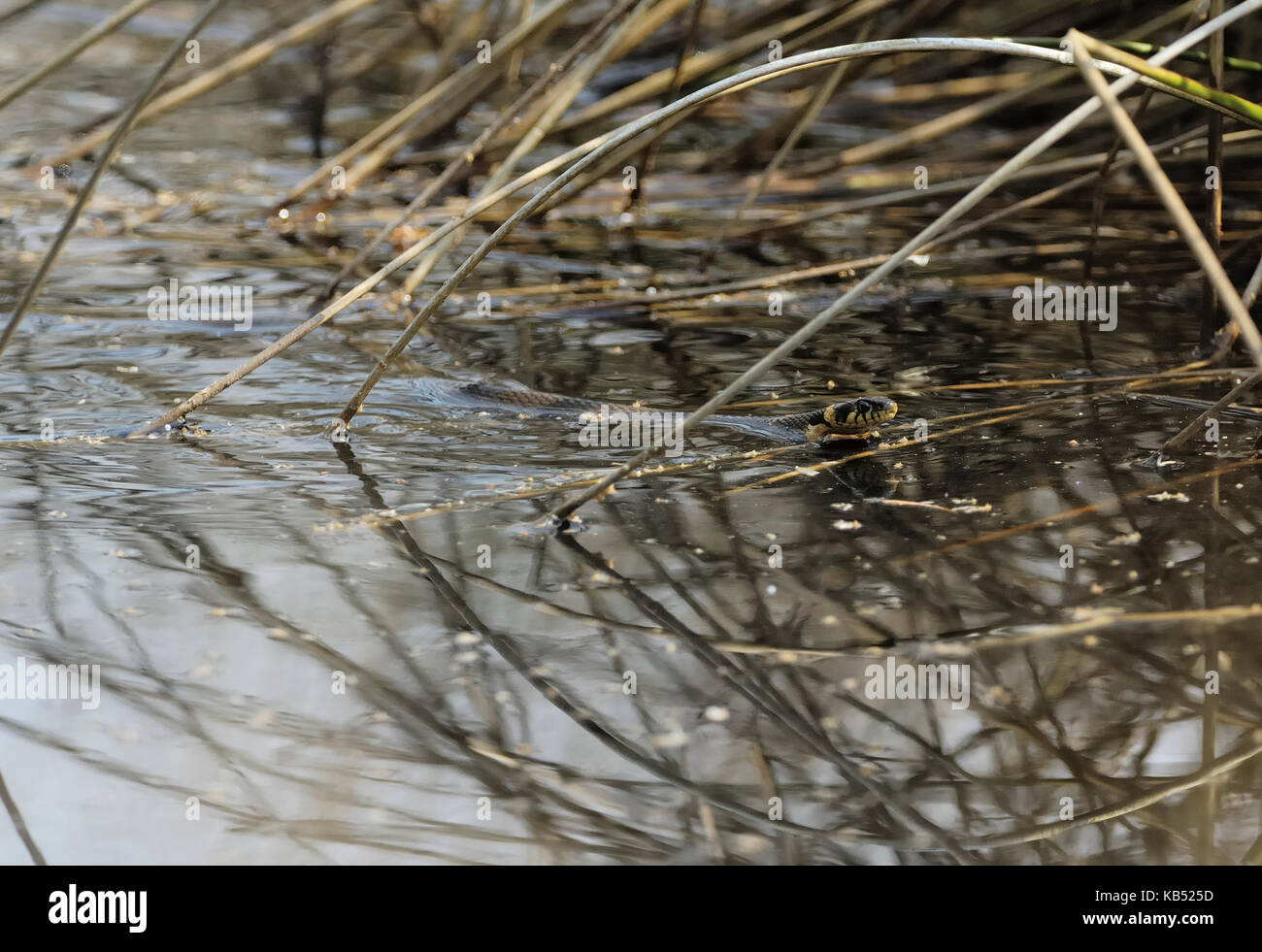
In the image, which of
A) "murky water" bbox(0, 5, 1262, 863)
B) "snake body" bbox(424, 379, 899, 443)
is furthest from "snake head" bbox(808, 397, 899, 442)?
"murky water" bbox(0, 5, 1262, 863)

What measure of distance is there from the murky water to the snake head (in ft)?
0.44

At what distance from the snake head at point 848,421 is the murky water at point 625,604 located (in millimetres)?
133

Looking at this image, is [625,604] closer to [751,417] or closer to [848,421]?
[848,421]

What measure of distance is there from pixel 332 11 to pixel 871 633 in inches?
162

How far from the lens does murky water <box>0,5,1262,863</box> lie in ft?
7.64

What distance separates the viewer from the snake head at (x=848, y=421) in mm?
4148

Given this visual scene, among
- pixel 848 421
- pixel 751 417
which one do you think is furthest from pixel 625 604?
pixel 751 417

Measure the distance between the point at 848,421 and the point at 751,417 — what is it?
0.37 metres

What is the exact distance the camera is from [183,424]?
4.27 metres

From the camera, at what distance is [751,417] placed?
441 centimetres

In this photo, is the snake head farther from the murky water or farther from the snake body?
the murky water
